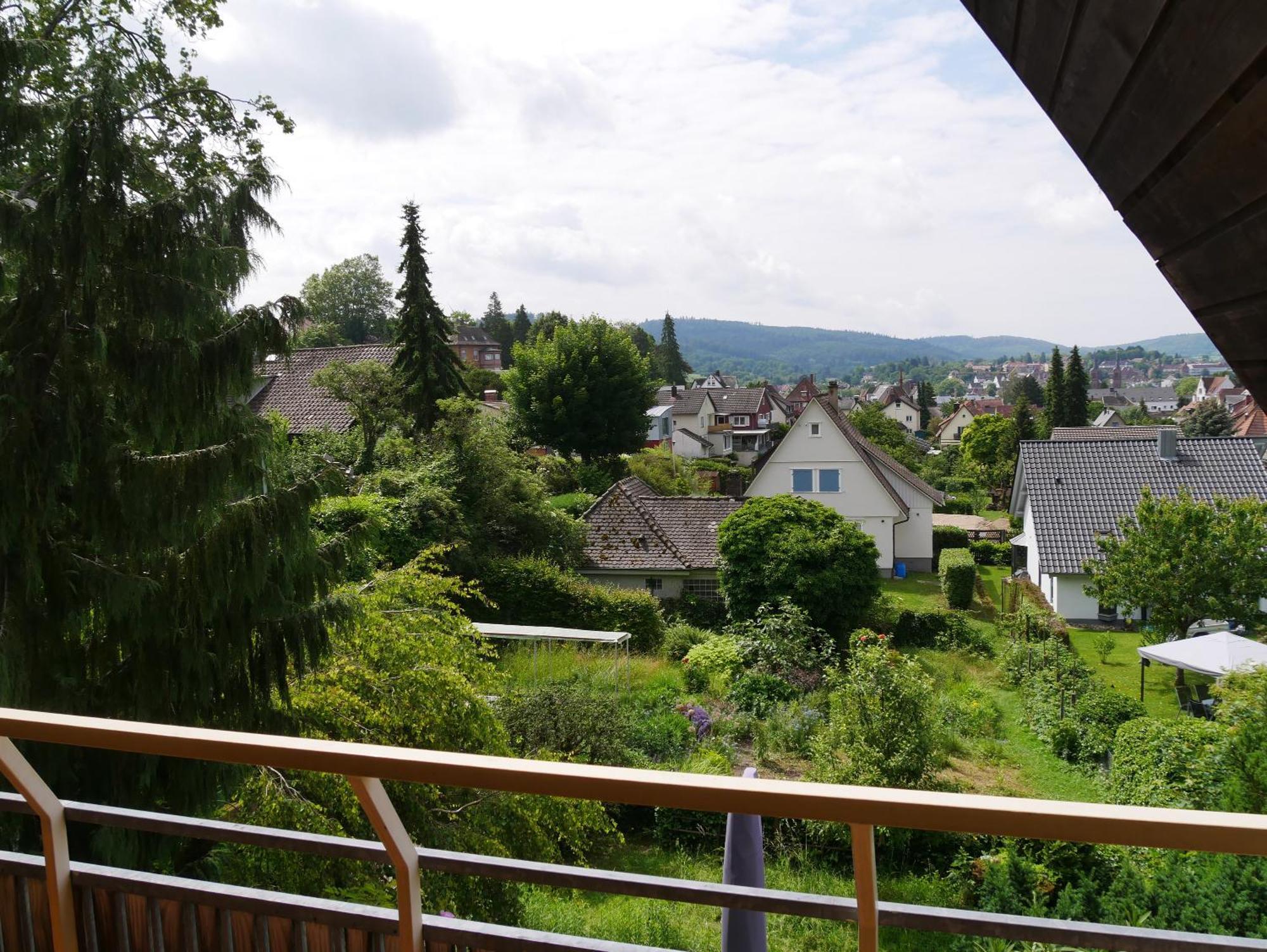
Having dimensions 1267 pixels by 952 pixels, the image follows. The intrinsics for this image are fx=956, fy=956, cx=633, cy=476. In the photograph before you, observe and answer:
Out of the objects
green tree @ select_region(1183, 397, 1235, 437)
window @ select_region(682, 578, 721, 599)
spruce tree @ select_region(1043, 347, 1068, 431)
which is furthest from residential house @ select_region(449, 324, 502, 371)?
window @ select_region(682, 578, 721, 599)

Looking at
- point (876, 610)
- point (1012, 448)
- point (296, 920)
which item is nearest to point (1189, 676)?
point (876, 610)

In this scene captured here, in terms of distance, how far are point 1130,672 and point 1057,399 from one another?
43322mm

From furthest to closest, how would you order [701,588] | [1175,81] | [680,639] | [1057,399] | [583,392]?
[1057,399], [583,392], [701,588], [680,639], [1175,81]

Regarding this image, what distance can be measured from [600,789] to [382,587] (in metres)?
7.35

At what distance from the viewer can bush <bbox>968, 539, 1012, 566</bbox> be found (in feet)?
109

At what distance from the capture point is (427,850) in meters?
1.64

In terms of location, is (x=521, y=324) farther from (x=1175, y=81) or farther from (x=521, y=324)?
(x=1175, y=81)

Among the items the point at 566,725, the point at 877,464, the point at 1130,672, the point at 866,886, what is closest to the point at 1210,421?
the point at 877,464

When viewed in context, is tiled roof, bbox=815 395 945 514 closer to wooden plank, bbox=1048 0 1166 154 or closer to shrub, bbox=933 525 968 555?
shrub, bbox=933 525 968 555

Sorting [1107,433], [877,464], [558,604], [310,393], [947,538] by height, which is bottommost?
[947,538]

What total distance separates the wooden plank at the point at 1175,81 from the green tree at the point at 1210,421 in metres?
76.2

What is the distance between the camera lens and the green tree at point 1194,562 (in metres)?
17.6

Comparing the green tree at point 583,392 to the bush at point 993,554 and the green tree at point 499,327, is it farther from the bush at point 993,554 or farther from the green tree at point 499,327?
the green tree at point 499,327

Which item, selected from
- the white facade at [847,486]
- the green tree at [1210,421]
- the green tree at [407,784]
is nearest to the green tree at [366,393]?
the white facade at [847,486]
